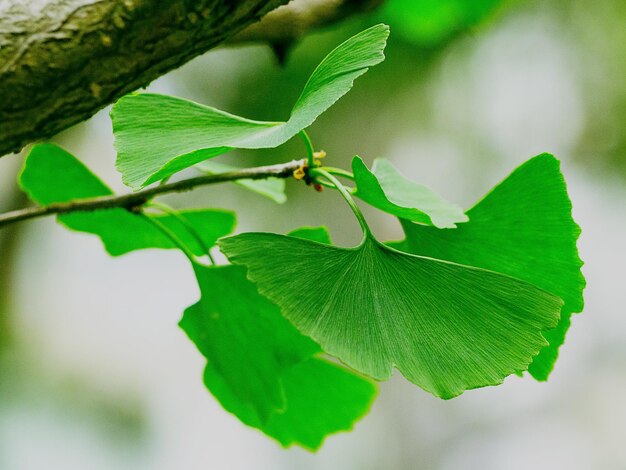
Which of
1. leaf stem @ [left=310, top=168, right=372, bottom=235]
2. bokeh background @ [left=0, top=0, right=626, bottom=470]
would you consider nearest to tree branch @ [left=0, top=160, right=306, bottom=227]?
leaf stem @ [left=310, top=168, right=372, bottom=235]

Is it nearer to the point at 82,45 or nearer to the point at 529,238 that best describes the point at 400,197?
the point at 529,238

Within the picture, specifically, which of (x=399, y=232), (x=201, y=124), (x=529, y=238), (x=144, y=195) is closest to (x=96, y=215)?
(x=144, y=195)

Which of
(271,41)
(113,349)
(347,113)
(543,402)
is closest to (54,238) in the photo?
(113,349)

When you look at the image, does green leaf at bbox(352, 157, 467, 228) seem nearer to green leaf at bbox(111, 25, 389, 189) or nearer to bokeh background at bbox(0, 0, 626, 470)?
green leaf at bbox(111, 25, 389, 189)

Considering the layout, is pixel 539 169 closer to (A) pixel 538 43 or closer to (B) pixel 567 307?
(B) pixel 567 307

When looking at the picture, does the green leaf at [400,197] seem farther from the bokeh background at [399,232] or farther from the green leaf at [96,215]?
the bokeh background at [399,232]
